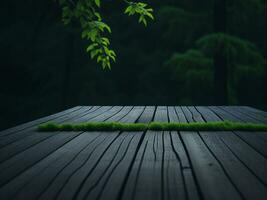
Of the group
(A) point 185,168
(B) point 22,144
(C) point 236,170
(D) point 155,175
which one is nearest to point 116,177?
(D) point 155,175

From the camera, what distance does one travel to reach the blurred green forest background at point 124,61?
48.6 ft

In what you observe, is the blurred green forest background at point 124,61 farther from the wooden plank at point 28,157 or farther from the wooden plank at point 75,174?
the wooden plank at point 75,174

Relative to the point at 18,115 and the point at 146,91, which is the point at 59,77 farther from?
the point at 18,115

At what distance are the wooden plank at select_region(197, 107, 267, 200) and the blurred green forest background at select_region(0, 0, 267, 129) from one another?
1038cm

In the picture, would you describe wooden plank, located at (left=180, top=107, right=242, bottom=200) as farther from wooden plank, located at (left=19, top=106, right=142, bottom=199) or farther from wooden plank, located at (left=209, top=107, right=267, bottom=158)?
wooden plank, located at (left=19, top=106, right=142, bottom=199)

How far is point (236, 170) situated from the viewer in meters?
2.60

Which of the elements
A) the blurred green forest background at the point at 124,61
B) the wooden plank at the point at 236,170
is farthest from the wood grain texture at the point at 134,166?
the blurred green forest background at the point at 124,61

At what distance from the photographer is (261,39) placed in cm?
2192

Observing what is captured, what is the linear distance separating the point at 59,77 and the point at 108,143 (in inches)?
864

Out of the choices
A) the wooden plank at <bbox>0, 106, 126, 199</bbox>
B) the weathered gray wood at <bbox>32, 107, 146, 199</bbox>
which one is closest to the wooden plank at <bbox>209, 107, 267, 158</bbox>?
the weathered gray wood at <bbox>32, 107, 146, 199</bbox>

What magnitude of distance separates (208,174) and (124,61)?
2400 centimetres

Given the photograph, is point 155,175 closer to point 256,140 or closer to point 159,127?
point 256,140

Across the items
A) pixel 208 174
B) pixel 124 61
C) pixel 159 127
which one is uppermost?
pixel 124 61

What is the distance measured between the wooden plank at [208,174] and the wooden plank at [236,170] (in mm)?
40
